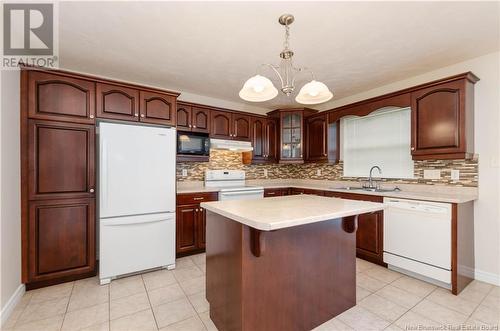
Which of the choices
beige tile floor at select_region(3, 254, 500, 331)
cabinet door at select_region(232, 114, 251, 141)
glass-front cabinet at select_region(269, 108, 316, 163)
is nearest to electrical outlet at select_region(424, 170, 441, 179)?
beige tile floor at select_region(3, 254, 500, 331)

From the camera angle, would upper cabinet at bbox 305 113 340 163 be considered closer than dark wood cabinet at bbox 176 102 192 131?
No

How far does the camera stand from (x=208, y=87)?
356cm

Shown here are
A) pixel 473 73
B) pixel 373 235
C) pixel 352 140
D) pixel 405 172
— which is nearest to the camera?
pixel 473 73

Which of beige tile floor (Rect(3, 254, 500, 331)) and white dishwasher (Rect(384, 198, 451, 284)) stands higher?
white dishwasher (Rect(384, 198, 451, 284))

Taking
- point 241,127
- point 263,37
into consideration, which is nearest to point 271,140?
point 241,127

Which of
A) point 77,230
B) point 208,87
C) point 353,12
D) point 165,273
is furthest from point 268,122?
point 77,230

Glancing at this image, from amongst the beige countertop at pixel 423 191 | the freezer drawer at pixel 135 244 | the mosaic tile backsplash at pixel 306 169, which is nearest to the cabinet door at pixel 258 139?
the mosaic tile backsplash at pixel 306 169

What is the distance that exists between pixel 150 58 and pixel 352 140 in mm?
3260

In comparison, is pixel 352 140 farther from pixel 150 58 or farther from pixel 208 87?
pixel 150 58

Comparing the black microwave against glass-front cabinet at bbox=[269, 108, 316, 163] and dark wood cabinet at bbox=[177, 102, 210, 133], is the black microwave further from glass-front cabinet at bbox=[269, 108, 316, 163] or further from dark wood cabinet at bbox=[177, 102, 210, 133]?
glass-front cabinet at bbox=[269, 108, 316, 163]

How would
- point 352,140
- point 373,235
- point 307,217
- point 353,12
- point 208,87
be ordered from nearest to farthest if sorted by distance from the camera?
point 307,217 < point 353,12 < point 373,235 < point 208,87 < point 352,140

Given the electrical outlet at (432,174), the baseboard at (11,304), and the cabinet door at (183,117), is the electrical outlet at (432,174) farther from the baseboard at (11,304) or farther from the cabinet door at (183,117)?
the baseboard at (11,304)

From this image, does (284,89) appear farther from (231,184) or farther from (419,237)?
(231,184)

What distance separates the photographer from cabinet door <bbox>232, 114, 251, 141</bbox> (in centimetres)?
402
